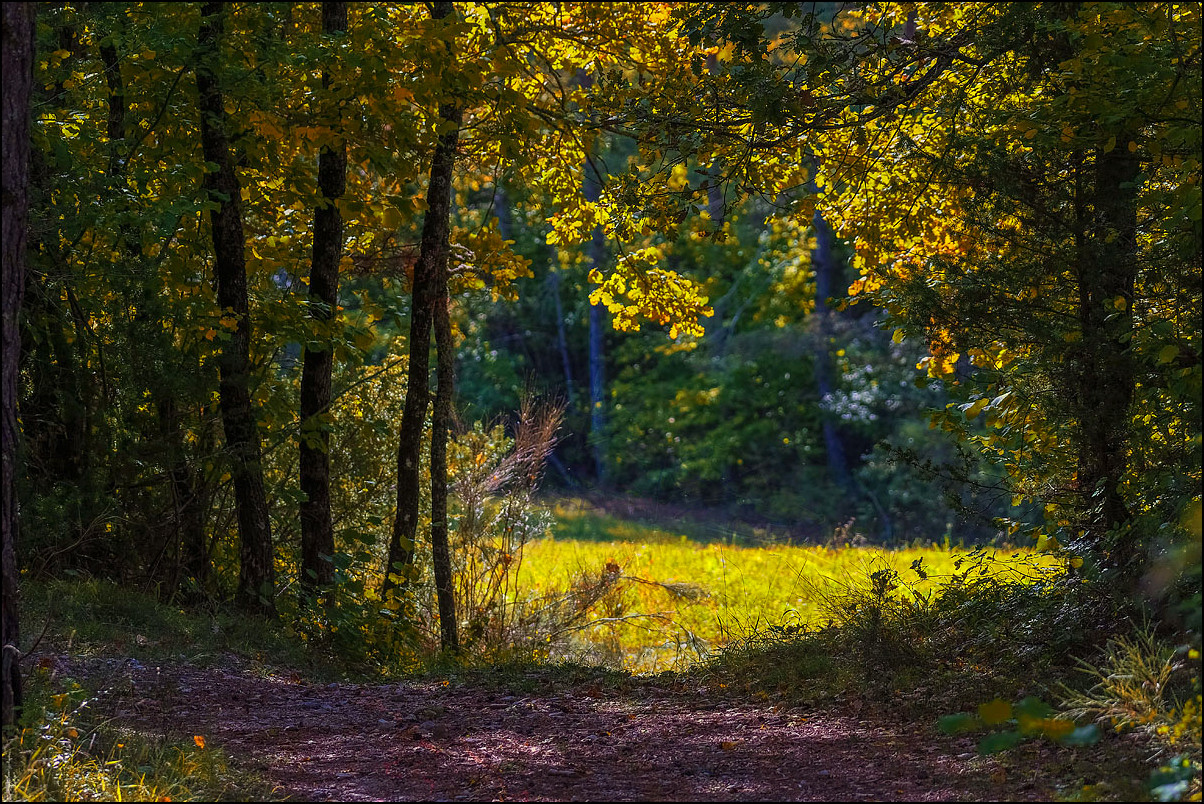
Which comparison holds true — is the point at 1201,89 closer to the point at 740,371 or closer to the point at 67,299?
the point at 67,299

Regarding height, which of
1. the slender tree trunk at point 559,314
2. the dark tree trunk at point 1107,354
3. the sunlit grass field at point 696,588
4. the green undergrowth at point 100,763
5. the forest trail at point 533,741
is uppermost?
the slender tree trunk at point 559,314

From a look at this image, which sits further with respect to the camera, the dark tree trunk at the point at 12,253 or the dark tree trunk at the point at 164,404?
the dark tree trunk at the point at 164,404

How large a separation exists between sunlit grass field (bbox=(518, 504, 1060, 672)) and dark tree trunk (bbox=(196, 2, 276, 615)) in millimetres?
2567

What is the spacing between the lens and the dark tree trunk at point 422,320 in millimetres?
7773

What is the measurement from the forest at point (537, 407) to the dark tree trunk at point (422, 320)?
0.14 feet

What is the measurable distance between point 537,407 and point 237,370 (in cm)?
302

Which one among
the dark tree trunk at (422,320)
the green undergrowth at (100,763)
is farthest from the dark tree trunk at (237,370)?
the green undergrowth at (100,763)

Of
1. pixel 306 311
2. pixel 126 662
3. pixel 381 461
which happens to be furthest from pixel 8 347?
pixel 381 461

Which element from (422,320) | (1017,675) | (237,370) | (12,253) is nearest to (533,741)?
(1017,675)

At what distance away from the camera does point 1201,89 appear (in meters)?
4.01

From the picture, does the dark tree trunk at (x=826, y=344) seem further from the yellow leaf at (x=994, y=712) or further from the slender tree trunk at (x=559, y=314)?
the yellow leaf at (x=994, y=712)

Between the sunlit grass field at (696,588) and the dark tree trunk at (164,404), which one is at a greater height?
the dark tree trunk at (164,404)

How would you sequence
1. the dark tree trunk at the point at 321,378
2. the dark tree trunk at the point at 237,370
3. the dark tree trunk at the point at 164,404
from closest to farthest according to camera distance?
1. the dark tree trunk at the point at 164,404
2. the dark tree trunk at the point at 237,370
3. the dark tree trunk at the point at 321,378

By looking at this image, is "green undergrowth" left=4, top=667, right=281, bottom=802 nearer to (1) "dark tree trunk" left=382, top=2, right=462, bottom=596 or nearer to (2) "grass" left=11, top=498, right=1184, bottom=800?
(2) "grass" left=11, top=498, right=1184, bottom=800
